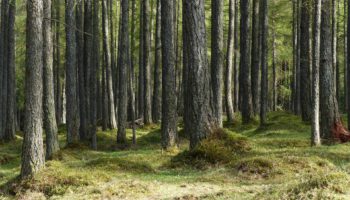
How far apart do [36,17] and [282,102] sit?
53122mm

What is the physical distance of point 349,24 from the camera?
23.1 metres

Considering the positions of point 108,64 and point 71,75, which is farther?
point 108,64

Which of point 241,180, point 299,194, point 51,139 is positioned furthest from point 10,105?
point 299,194

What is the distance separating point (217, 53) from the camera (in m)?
21.5

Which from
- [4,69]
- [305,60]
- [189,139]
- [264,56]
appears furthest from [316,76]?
[4,69]

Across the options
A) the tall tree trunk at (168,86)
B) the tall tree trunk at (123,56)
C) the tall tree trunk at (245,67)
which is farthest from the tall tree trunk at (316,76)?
the tall tree trunk at (245,67)

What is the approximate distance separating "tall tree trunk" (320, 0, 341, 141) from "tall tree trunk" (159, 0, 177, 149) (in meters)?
5.45

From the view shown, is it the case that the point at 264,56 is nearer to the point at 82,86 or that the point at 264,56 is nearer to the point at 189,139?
the point at 82,86

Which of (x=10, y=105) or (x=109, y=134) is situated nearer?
(x=109, y=134)

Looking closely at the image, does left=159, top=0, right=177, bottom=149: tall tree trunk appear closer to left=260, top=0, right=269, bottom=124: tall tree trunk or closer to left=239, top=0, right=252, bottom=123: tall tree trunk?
left=260, top=0, right=269, bottom=124: tall tree trunk

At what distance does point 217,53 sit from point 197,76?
638 centimetres

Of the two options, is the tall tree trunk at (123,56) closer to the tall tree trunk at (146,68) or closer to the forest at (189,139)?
the forest at (189,139)

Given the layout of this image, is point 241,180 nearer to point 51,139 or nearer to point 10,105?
point 51,139

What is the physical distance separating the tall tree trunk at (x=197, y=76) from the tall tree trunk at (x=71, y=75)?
751cm
